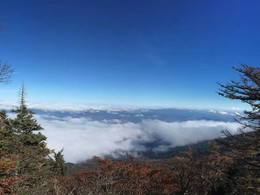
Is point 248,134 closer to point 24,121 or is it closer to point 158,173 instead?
point 158,173

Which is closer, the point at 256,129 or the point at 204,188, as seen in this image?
the point at 256,129

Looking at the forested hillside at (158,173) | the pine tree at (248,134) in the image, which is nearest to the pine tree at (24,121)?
the forested hillside at (158,173)

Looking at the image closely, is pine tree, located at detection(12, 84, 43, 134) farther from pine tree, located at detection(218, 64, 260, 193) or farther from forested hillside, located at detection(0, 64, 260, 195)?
pine tree, located at detection(218, 64, 260, 193)

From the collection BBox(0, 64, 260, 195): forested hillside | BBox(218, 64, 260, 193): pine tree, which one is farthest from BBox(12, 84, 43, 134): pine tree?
BBox(218, 64, 260, 193): pine tree

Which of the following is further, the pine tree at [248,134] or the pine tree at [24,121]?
the pine tree at [24,121]

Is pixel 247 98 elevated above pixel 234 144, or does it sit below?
above

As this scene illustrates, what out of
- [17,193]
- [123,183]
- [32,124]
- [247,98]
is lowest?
[123,183]

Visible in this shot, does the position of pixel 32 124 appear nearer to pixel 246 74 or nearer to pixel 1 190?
pixel 1 190

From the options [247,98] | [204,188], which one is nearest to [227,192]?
[204,188]

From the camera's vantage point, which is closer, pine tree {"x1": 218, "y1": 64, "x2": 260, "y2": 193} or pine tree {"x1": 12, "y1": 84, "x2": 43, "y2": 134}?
pine tree {"x1": 218, "y1": 64, "x2": 260, "y2": 193}

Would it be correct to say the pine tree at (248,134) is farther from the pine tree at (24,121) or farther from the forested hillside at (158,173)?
the pine tree at (24,121)

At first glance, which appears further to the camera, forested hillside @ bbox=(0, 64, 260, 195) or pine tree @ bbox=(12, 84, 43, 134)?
pine tree @ bbox=(12, 84, 43, 134)
